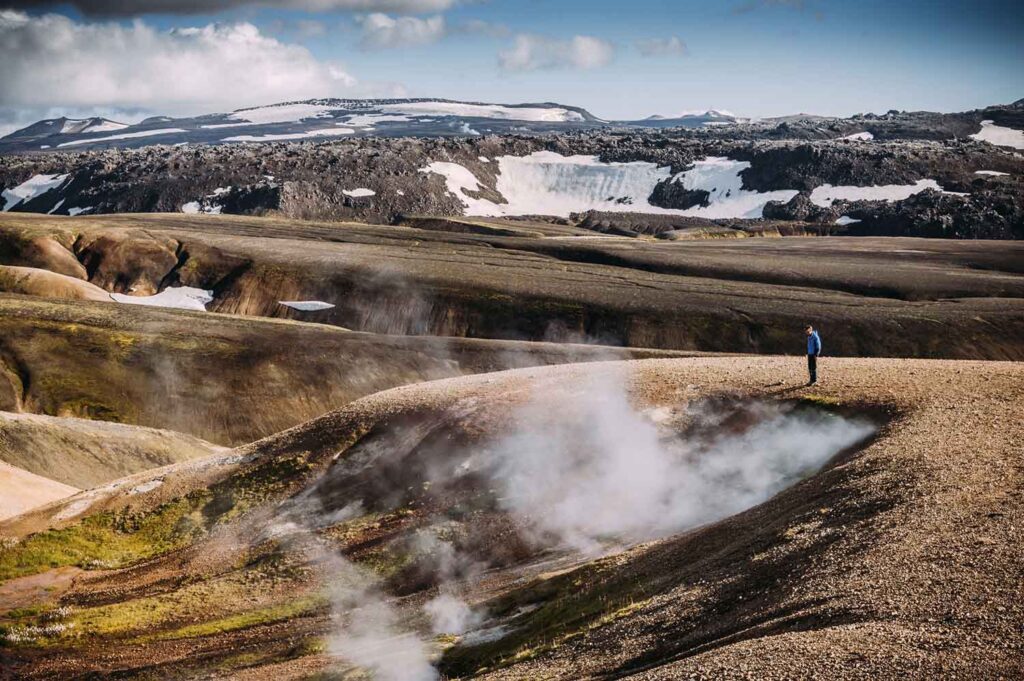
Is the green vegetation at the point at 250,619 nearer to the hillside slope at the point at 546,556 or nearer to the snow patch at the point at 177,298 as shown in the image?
the hillside slope at the point at 546,556

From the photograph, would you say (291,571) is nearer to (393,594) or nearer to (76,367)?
(393,594)

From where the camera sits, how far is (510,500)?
135ft

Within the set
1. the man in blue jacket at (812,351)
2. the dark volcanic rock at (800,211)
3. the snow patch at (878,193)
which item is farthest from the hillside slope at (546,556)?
the snow patch at (878,193)

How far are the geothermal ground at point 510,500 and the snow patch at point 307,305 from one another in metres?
21.2

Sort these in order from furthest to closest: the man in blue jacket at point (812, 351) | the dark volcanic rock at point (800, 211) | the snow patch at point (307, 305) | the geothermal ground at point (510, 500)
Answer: the dark volcanic rock at point (800, 211)
the snow patch at point (307, 305)
the man in blue jacket at point (812, 351)
the geothermal ground at point (510, 500)

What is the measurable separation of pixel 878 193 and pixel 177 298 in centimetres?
14861

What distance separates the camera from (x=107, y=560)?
1800 inches

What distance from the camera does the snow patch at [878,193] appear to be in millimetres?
194000

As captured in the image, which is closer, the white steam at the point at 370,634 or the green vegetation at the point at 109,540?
the white steam at the point at 370,634

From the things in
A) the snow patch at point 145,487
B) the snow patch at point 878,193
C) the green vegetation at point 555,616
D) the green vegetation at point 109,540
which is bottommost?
the green vegetation at point 109,540

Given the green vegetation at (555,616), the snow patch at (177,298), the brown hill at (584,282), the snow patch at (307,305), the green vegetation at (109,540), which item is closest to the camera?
the green vegetation at (555,616)

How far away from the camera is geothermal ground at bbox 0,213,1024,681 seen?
76.6 feet

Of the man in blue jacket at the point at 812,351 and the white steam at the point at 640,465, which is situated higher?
the man in blue jacket at the point at 812,351

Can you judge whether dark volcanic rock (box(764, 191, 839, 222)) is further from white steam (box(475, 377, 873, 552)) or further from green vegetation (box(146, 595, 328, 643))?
green vegetation (box(146, 595, 328, 643))
